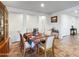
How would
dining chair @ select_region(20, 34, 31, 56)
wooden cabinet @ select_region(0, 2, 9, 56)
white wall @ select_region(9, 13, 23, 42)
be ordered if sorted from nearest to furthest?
1. wooden cabinet @ select_region(0, 2, 9, 56)
2. white wall @ select_region(9, 13, 23, 42)
3. dining chair @ select_region(20, 34, 31, 56)

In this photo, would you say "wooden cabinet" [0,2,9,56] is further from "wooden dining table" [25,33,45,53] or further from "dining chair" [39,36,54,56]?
"dining chair" [39,36,54,56]

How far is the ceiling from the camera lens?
311 centimetres

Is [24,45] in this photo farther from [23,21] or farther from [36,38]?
[23,21]

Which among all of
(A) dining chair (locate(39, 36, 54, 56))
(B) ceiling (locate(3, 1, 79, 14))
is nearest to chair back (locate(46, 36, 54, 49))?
(A) dining chair (locate(39, 36, 54, 56))

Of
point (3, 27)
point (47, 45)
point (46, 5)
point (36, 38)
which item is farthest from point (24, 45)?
point (46, 5)

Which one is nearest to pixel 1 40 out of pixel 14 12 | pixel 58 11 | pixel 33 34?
pixel 14 12

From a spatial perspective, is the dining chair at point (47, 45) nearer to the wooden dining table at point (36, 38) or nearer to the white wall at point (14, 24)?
the wooden dining table at point (36, 38)

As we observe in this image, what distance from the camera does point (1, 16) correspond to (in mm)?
2740

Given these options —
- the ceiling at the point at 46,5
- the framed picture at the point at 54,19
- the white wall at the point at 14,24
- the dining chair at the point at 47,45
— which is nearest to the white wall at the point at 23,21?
the white wall at the point at 14,24

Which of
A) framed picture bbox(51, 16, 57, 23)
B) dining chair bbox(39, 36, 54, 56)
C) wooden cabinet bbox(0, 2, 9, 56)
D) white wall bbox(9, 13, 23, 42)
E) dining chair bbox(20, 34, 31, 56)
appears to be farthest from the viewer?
framed picture bbox(51, 16, 57, 23)

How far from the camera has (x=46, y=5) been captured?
11.6ft

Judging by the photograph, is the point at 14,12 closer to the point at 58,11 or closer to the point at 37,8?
the point at 37,8

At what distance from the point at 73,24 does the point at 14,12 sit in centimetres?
373

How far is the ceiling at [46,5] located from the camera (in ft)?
10.2
